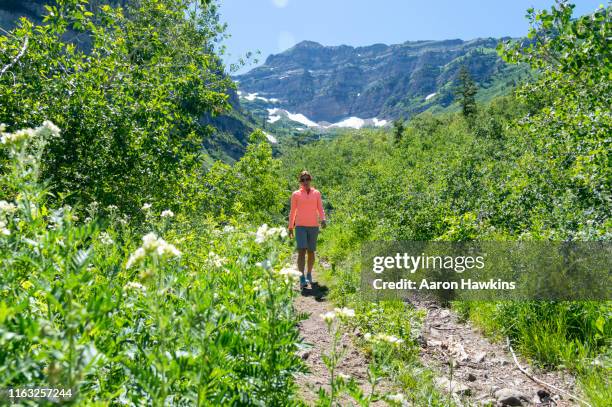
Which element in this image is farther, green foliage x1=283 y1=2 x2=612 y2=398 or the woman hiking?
the woman hiking

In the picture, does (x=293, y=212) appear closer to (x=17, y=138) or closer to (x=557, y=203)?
(x=557, y=203)

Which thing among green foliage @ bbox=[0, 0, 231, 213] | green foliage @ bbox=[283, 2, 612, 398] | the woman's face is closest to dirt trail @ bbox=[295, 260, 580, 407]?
green foliage @ bbox=[283, 2, 612, 398]

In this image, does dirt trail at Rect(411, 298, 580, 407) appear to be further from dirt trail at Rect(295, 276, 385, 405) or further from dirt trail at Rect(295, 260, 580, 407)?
dirt trail at Rect(295, 276, 385, 405)

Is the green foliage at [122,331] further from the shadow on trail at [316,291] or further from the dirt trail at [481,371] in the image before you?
the shadow on trail at [316,291]

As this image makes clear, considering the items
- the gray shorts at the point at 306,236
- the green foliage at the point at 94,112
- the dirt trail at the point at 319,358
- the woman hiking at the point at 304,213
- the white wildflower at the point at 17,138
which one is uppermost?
the green foliage at the point at 94,112

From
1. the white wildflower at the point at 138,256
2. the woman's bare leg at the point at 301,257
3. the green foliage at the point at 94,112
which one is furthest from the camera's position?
the woman's bare leg at the point at 301,257

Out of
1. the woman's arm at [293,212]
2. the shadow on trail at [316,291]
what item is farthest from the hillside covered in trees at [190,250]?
the woman's arm at [293,212]

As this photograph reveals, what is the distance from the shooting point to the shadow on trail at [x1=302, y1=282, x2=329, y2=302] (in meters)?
8.69

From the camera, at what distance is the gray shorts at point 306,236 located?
8719 millimetres

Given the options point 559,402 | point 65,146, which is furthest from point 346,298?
point 65,146

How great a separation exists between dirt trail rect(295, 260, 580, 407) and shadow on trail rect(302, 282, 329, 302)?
157 centimetres

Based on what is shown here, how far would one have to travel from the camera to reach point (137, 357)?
2.60 metres

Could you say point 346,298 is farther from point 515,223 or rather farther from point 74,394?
point 74,394

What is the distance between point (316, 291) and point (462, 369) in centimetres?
448
